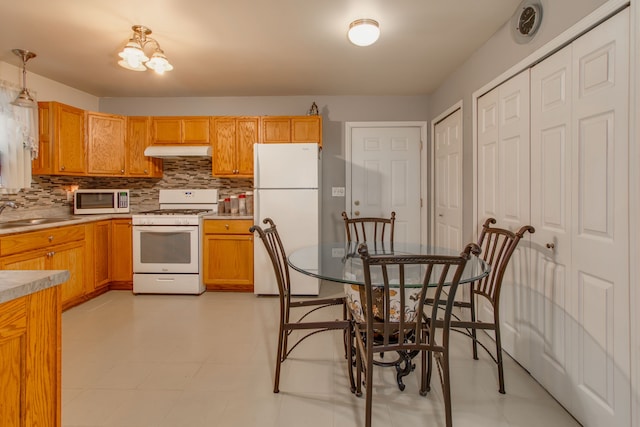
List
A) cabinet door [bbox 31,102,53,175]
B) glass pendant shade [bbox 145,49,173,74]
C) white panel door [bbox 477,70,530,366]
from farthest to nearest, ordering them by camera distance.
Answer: cabinet door [bbox 31,102,53,175] < glass pendant shade [bbox 145,49,173,74] < white panel door [bbox 477,70,530,366]

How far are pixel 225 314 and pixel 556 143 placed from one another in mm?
2837

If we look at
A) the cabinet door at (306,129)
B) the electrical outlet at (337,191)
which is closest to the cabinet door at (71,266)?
the cabinet door at (306,129)

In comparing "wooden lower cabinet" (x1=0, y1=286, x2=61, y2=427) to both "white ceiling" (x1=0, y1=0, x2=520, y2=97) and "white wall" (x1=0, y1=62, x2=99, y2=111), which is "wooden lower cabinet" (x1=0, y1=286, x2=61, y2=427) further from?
"white wall" (x1=0, y1=62, x2=99, y2=111)

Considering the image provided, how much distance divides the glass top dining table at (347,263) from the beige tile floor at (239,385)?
2.31 ft

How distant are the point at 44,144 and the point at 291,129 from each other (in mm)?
2528

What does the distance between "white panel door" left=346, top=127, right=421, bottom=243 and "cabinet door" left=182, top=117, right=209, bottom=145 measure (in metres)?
1.78

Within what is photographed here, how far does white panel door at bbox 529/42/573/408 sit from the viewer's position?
174 cm

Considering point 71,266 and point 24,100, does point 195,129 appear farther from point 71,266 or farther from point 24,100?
point 71,266

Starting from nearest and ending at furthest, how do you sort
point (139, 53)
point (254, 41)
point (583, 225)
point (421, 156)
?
point (583, 225) < point (139, 53) < point (254, 41) < point (421, 156)

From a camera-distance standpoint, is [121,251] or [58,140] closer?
[58,140]

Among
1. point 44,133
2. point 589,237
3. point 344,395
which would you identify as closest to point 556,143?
point 589,237

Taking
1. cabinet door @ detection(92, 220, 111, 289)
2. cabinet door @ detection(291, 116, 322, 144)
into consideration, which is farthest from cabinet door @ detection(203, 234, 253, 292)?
cabinet door @ detection(291, 116, 322, 144)

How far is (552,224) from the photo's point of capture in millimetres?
1860

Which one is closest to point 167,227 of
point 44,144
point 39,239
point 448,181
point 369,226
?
point 39,239
